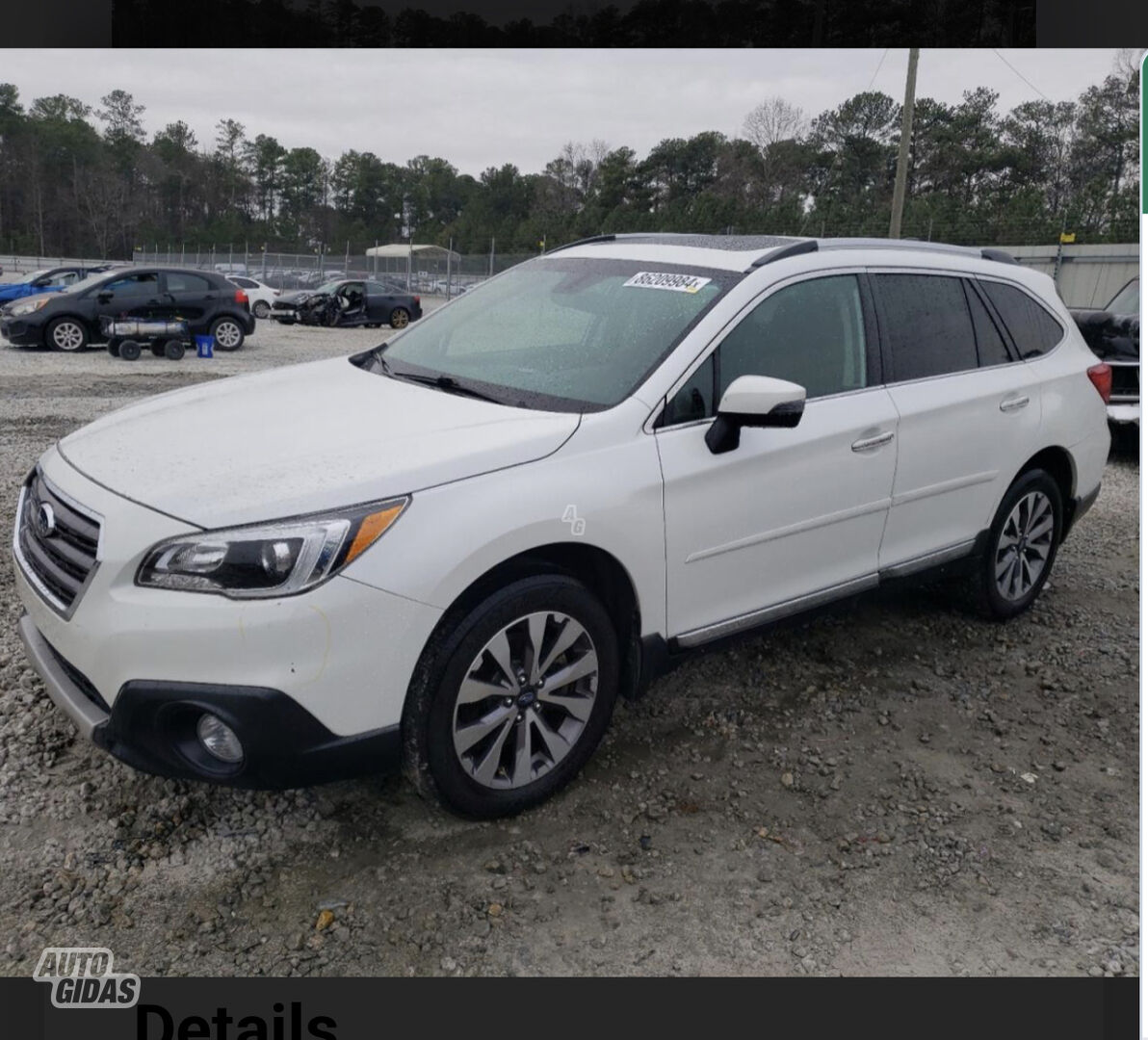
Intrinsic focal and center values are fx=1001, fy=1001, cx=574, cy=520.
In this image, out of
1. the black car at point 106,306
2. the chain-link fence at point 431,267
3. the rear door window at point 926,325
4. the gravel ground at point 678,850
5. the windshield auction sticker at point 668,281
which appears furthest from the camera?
the chain-link fence at point 431,267

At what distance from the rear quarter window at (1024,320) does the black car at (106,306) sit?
14296 millimetres

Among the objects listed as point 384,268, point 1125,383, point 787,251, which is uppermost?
point 384,268

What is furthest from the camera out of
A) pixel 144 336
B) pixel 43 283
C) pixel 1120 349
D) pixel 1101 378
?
pixel 43 283

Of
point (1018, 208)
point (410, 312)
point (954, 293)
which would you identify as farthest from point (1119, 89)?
point (954, 293)

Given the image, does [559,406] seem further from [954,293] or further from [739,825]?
[954,293]

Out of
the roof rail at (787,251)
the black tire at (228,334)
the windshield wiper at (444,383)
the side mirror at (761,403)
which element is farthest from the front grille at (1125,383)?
the black tire at (228,334)

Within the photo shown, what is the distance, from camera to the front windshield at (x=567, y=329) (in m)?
3.48

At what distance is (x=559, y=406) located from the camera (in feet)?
10.9

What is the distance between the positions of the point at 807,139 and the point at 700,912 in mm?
47919

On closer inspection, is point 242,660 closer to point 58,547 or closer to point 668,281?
point 58,547

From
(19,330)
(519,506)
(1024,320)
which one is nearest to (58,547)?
(519,506)

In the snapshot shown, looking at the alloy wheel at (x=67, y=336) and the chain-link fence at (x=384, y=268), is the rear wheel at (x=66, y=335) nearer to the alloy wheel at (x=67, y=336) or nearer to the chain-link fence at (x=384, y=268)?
the alloy wheel at (x=67, y=336)

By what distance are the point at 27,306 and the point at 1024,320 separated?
15.7 metres

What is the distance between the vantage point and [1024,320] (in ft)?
16.2
